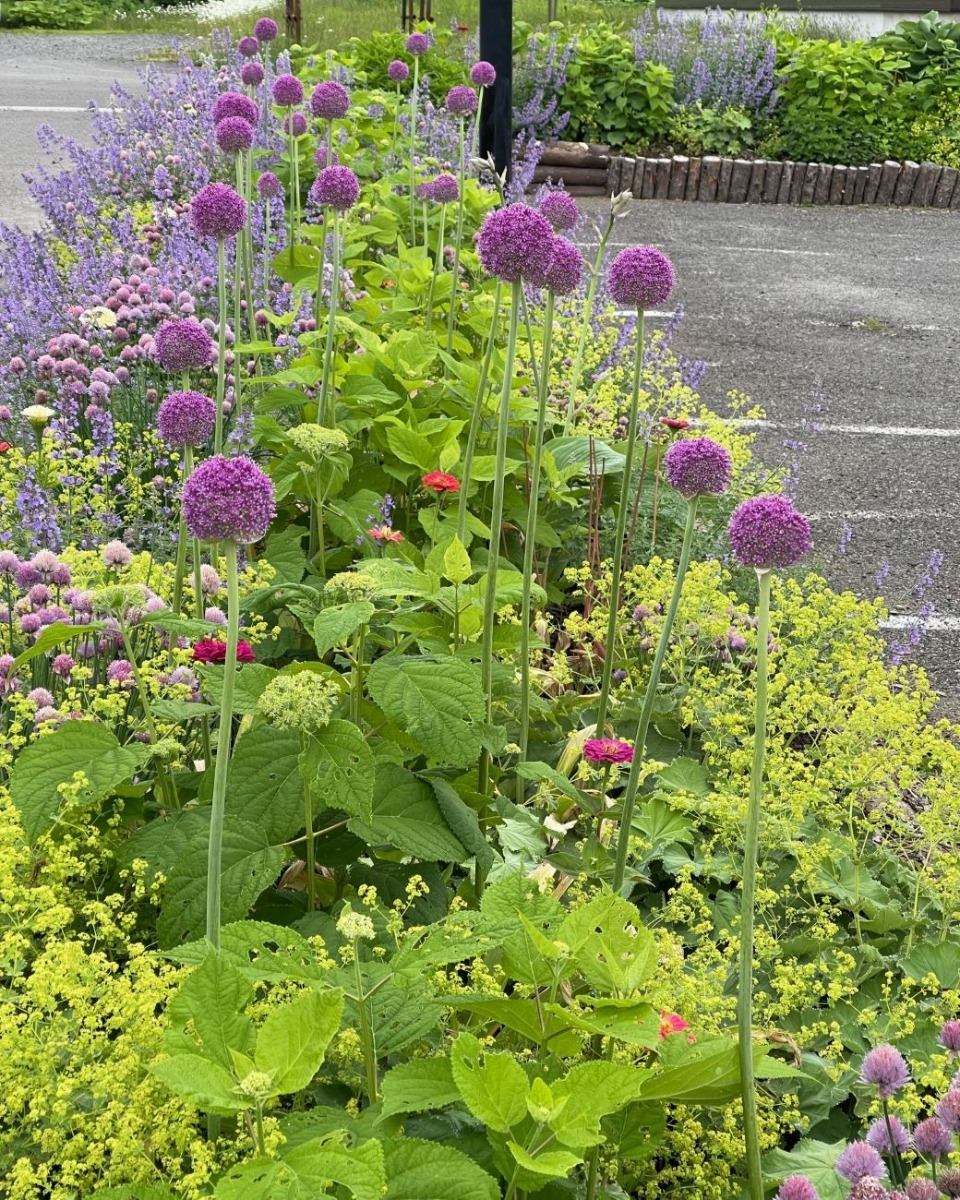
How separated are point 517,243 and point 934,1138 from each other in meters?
1.57

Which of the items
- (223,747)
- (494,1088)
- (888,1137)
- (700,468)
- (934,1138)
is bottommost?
(888,1137)

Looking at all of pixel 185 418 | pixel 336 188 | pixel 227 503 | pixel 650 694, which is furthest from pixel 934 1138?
pixel 336 188

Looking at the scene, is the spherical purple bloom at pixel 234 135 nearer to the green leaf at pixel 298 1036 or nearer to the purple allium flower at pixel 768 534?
the purple allium flower at pixel 768 534

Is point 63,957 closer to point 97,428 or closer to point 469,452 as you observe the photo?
point 469,452

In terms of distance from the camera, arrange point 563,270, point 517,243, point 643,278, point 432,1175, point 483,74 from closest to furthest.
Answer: point 432,1175
point 517,243
point 643,278
point 563,270
point 483,74

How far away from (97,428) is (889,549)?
294 cm

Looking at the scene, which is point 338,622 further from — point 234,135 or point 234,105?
point 234,105

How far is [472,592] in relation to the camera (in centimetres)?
242

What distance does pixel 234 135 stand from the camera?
315 centimetres

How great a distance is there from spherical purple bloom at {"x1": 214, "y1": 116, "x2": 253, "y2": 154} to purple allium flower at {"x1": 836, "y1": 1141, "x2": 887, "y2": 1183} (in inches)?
107

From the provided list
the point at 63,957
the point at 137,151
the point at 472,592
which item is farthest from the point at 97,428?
the point at 137,151

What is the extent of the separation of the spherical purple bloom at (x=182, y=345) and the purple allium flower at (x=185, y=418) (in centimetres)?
35

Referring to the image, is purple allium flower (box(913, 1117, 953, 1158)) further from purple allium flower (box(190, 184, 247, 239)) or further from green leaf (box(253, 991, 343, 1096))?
purple allium flower (box(190, 184, 247, 239))

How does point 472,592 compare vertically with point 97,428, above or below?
above
